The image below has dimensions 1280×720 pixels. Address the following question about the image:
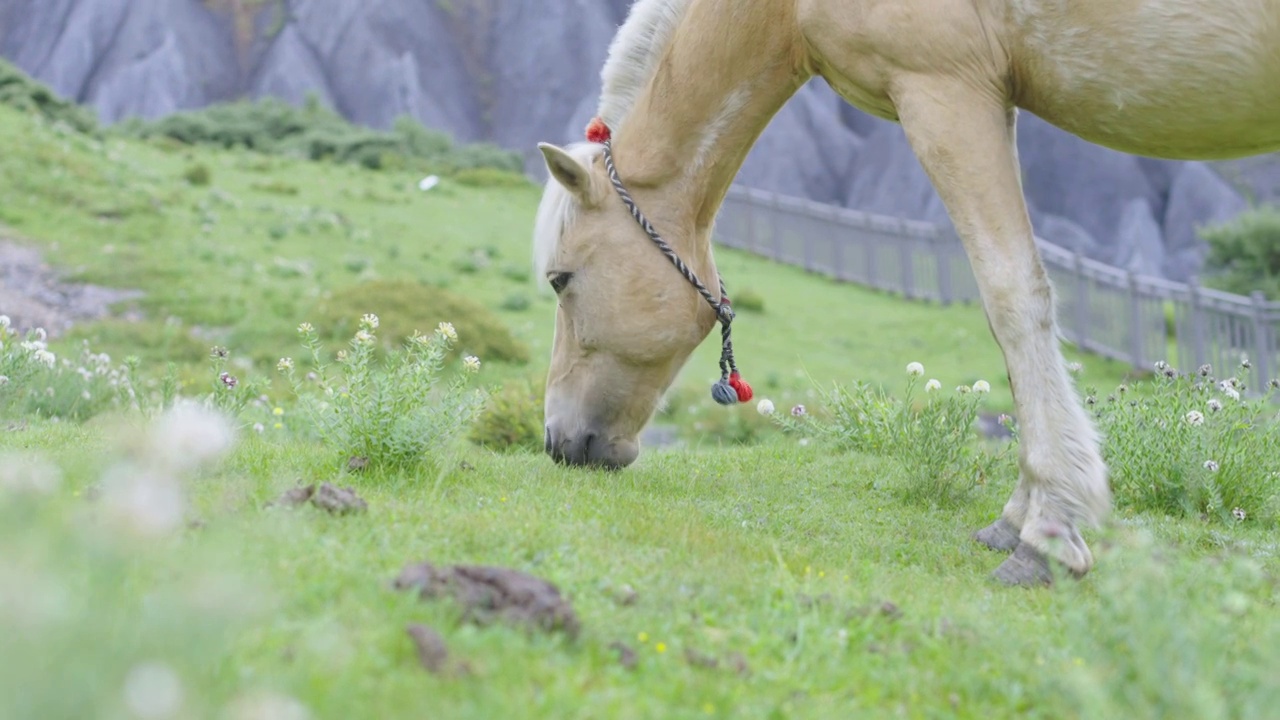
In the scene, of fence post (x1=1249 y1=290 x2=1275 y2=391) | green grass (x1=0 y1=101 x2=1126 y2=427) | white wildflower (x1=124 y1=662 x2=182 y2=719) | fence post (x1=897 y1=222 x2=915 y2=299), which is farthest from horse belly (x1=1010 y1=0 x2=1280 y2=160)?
fence post (x1=897 y1=222 x2=915 y2=299)

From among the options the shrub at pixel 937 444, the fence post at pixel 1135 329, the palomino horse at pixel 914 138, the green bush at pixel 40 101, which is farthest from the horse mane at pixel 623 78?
the green bush at pixel 40 101

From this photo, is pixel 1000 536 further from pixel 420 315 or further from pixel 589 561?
pixel 420 315

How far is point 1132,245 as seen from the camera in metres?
34.8

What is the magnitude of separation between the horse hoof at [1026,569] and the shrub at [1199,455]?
71.8 inches

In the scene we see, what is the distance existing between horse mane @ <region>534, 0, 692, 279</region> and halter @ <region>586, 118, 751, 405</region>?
58 mm

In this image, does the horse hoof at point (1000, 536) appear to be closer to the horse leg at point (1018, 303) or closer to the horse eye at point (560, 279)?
the horse leg at point (1018, 303)

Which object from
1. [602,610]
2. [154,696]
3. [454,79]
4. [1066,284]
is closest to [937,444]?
[602,610]

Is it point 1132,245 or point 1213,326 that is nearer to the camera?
point 1213,326

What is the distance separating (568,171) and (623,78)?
2.00ft

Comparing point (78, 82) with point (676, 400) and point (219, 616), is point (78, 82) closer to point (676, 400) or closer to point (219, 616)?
point (676, 400)

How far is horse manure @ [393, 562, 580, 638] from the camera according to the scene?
2.27 metres

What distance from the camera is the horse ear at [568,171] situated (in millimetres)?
4039

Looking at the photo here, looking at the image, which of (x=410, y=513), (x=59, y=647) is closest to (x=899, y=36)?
(x=410, y=513)

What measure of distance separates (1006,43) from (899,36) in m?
0.38
